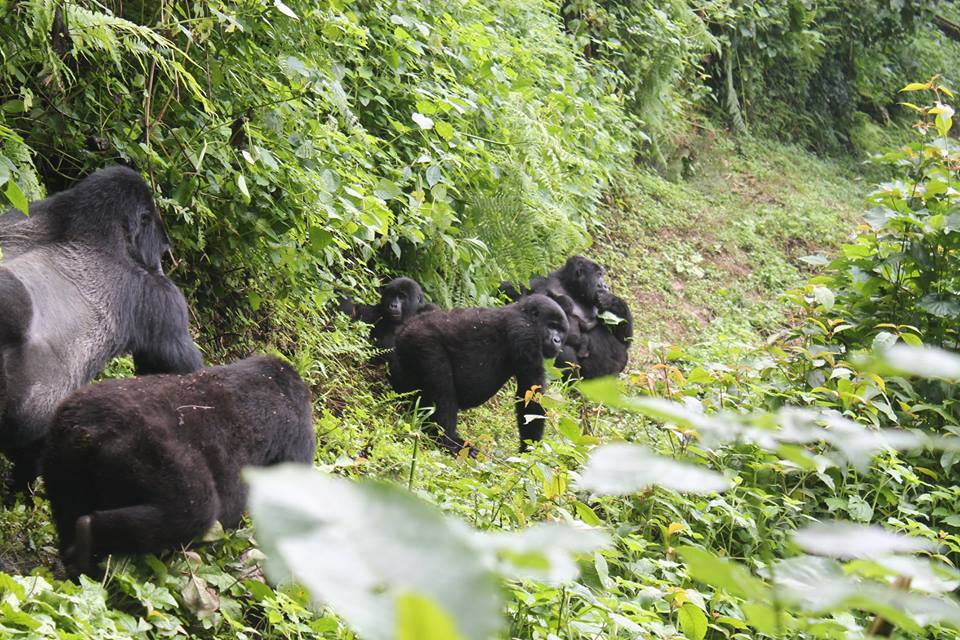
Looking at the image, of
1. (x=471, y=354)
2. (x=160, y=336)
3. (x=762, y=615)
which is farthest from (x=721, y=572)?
(x=471, y=354)

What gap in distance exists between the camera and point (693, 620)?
2975 millimetres

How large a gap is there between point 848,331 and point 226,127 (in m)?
3.37

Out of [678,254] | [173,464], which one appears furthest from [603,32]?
[173,464]

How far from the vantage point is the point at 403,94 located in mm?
6520

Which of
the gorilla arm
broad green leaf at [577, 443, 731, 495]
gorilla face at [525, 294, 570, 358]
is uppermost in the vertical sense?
broad green leaf at [577, 443, 731, 495]

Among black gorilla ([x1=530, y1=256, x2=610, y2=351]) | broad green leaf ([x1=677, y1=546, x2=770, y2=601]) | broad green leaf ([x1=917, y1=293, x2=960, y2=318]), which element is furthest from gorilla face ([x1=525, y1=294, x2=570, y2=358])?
broad green leaf ([x1=677, y1=546, x2=770, y2=601])

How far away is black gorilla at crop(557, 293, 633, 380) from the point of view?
7.32m

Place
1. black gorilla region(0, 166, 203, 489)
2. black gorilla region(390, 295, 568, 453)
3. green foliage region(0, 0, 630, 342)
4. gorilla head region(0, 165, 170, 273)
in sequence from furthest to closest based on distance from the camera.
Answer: black gorilla region(390, 295, 568, 453) → green foliage region(0, 0, 630, 342) → gorilla head region(0, 165, 170, 273) → black gorilla region(0, 166, 203, 489)

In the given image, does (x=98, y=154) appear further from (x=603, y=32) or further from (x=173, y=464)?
(x=603, y=32)

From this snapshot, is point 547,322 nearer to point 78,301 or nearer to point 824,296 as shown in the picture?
point 824,296

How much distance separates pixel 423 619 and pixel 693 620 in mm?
2800

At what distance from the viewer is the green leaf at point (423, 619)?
369 millimetres

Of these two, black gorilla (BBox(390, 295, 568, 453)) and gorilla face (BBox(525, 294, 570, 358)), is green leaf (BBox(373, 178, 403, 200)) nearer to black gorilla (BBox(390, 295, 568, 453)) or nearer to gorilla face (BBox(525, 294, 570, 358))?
black gorilla (BBox(390, 295, 568, 453))

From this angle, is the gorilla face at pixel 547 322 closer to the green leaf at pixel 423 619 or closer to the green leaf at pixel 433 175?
the green leaf at pixel 433 175
